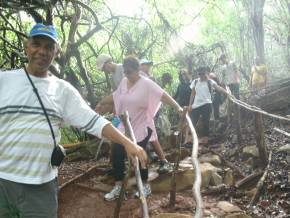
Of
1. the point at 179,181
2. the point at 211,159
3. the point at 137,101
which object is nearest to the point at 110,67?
the point at 137,101

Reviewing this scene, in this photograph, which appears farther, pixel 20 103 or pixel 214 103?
pixel 214 103

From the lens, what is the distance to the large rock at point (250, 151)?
23.3 feet

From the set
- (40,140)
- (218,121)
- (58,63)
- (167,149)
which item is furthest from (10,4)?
(218,121)

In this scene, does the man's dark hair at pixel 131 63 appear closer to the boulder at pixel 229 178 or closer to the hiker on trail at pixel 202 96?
the boulder at pixel 229 178

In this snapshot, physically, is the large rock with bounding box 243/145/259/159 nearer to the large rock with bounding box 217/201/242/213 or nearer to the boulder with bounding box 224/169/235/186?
the boulder with bounding box 224/169/235/186

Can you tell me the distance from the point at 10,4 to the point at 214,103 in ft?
19.7

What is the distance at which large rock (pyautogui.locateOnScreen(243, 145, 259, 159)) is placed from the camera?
7.09m

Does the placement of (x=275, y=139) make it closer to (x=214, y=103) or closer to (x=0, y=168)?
(x=214, y=103)

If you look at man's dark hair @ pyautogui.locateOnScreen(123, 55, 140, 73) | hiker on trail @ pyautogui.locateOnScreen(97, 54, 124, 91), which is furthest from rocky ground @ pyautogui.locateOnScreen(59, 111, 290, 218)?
man's dark hair @ pyautogui.locateOnScreen(123, 55, 140, 73)

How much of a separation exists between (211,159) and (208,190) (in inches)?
64.2

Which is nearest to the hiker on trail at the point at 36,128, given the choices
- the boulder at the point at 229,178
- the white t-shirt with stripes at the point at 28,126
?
the white t-shirt with stripes at the point at 28,126

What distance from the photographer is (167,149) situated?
826 centimetres

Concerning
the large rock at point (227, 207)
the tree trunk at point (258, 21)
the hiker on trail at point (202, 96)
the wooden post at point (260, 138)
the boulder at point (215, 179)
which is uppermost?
the tree trunk at point (258, 21)

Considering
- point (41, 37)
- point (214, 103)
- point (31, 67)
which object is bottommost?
point (214, 103)
